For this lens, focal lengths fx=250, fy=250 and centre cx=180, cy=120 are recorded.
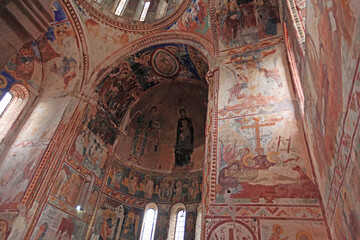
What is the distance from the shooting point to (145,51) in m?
11.6

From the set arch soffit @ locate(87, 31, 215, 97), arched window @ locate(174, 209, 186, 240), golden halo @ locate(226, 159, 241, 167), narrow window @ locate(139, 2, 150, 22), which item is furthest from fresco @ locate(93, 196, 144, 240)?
narrow window @ locate(139, 2, 150, 22)

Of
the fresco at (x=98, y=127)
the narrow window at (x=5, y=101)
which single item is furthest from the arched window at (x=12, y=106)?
the fresco at (x=98, y=127)

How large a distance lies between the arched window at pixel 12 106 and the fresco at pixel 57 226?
3.87 metres

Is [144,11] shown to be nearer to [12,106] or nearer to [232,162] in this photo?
[12,106]

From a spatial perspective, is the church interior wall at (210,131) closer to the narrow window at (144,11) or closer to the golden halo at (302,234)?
the golden halo at (302,234)

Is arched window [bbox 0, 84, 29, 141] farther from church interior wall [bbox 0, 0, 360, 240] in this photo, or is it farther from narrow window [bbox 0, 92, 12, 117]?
church interior wall [bbox 0, 0, 360, 240]

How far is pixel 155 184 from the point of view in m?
13.2

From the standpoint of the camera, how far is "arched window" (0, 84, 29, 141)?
10.1 m

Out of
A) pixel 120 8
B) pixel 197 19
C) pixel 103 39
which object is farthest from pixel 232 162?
pixel 120 8

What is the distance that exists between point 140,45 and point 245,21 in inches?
194

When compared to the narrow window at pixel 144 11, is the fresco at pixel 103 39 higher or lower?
lower

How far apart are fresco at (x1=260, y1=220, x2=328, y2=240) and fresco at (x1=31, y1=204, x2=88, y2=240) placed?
275 inches

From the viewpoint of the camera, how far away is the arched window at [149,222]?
1191 centimetres

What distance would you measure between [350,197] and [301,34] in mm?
3714
